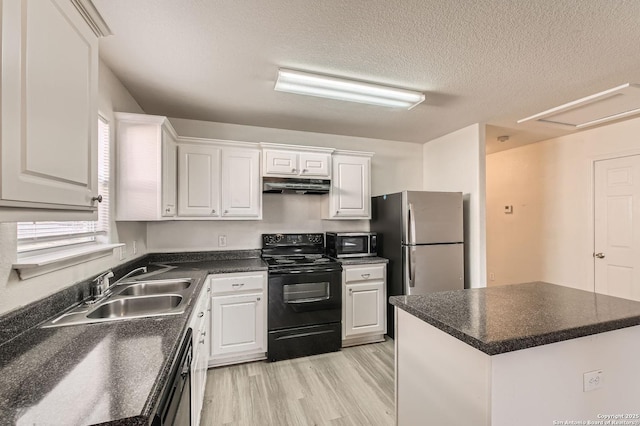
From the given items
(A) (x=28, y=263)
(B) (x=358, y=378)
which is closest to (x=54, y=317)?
(A) (x=28, y=263)

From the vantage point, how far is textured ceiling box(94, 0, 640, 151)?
146 cm

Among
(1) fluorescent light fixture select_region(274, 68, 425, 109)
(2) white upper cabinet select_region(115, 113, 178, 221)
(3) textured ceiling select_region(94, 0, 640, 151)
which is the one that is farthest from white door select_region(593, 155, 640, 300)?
(2) white upper cabinet select_region(115, 113, 178, 221)

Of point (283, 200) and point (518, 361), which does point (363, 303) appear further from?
point (518, 361)

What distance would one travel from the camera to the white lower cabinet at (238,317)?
8.32ft

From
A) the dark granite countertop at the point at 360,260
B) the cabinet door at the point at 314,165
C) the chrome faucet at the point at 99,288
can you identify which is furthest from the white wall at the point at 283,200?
the chrome faucet at the point at 99,288

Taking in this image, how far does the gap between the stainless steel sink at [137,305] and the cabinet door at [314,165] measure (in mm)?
1794

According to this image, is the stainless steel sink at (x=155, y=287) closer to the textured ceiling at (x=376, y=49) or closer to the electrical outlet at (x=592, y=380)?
the textured ceiling at (x=376, y=49)

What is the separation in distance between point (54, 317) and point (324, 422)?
170cm

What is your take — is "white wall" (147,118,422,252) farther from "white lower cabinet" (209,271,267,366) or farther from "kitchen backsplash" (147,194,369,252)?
"white lower cabinet" (209,271,267,366)

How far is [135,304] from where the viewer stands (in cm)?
179

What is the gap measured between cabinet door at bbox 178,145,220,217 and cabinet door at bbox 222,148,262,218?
0.26 feet

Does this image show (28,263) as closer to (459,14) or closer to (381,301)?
(459,14)

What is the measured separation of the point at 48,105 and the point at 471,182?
3.54 meters

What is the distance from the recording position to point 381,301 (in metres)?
3.15
